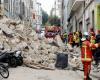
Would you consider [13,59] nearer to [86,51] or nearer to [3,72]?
[3,72]

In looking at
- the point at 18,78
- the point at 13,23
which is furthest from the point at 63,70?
the point at 13,23

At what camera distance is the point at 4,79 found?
14.8 m

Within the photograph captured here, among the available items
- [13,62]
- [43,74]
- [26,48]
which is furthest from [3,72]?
[26,48]

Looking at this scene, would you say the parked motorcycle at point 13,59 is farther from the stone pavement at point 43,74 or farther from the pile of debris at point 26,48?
the pile of debris at point 26,48

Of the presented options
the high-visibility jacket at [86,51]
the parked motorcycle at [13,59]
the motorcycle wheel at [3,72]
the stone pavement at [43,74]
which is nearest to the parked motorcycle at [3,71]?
the motorcycle wheel at [3,72]

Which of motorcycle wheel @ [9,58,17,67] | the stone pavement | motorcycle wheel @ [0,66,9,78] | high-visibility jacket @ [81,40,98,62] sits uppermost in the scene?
high-visibility jacket @ [81,40,98,62]

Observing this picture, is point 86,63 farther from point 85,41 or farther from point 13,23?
point 13,23

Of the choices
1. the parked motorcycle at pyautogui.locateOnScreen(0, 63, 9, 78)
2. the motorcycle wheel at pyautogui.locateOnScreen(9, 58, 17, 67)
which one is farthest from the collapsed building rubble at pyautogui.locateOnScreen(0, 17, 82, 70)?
the parked motorcycle at pyautogui.locateOnScreen(0, 63, 9, 78)

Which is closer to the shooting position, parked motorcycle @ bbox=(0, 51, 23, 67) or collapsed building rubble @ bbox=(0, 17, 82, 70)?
parked motorcycle @ bbox=(0, 51, 23, 67)

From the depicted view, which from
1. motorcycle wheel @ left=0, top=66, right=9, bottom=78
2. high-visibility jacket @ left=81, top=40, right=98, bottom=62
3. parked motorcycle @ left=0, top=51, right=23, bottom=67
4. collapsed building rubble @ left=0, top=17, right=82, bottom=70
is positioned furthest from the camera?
collapsed building rubble @ left=0, top=17, right=82, bottom=70

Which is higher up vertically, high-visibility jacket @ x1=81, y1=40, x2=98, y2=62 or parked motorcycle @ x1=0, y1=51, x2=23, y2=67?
high-visibility jacket @ x1=81, y1=40, x2=98, y2=62

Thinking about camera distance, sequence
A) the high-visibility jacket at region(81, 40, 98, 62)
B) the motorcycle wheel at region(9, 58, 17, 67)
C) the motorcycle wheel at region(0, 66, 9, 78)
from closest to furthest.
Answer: the high-visibility jacket at region(81, 40, 98, 62) → the motorcycle wheel at region(0, 66, 9, 78) → the motorcycle wheel at region(9, 58, 17, 67)

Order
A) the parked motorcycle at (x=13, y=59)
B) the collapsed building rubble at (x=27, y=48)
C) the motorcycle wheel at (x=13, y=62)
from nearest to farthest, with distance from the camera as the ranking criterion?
the parked motorcycle at (x=13, y=59) < the motorcycle wheel at (x=13, y=62) < the collapsed building rubble at (x=27, y=48)

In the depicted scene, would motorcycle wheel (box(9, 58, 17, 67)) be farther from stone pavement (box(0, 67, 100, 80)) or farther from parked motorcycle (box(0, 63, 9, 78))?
parked motorcycle (box(0, 63, 9, 78))
